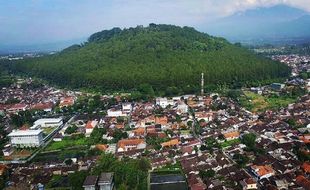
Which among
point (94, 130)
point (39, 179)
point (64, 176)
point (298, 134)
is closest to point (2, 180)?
point (39, 179)

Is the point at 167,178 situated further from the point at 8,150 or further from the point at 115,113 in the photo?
the point at 115,113

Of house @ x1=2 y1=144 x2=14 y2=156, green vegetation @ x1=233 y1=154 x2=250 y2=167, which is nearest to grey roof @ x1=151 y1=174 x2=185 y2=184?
green vegetation @ x1=233 y1=154 x2=250 y2=167

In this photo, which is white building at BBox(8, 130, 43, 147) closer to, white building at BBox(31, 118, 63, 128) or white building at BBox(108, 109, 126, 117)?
white building at BBox(31, 118, 63, 128)

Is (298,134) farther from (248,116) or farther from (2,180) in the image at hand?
(2,180)

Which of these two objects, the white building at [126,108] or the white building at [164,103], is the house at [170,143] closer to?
the white building at [126,108]

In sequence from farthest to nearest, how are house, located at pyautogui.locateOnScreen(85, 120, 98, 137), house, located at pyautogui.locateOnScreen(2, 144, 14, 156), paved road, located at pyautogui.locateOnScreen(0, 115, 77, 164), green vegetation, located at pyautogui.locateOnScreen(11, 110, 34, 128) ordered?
1. green vegetation, located at pyautogui.locateOnScreen(11, 110, 34, 128)
2. house, located at pyautogui.locateOnScreen(85, 120, 98, 137)
3. house, located at pyautogui.locateOnScreen(2, 144, 14, 156)
4. paved road, located at pyautogui.locateOnScreen(0, 115, 77, 164)

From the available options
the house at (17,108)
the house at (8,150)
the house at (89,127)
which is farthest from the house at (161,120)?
the house at (17,108)

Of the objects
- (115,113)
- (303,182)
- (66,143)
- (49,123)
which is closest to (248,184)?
(303,182)
